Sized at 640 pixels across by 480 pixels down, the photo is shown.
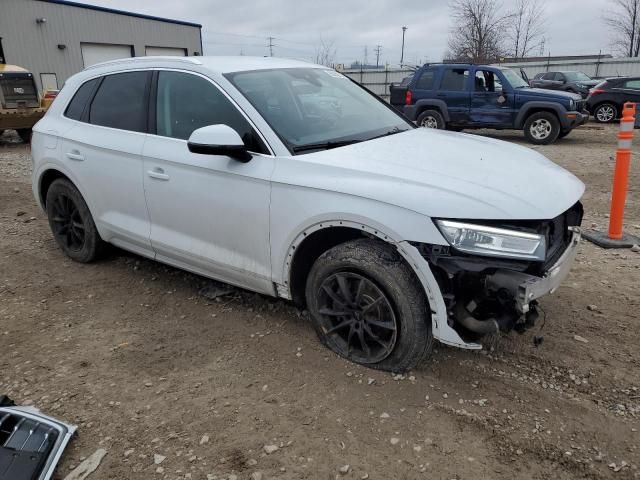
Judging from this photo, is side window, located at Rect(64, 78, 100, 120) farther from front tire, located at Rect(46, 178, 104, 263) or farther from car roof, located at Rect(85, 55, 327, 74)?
Answer: front tire, located at Rect(46, 178, 104, 263)

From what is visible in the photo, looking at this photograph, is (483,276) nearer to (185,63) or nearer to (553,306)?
(553,306)

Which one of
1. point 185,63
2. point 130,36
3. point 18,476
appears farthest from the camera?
point 130,36

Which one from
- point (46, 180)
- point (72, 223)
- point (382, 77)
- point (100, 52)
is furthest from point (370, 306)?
point (382, 77)

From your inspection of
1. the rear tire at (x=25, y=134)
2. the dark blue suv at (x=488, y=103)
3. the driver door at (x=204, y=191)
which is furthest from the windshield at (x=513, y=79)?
the rear tire at (x=25, y=134)

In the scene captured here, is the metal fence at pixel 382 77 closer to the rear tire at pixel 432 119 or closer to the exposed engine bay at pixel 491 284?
the rear tire at pixel 432 119

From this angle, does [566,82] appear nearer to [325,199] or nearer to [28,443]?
[325,199]

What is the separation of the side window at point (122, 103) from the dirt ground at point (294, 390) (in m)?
1.33

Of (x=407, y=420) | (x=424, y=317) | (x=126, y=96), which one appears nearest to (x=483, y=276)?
(x=424, y=317)

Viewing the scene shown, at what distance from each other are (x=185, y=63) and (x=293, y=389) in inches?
91.0

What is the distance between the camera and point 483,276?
250cm

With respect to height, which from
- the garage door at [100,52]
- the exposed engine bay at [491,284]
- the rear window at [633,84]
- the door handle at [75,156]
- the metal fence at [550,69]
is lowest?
the exposed engine bay at [491,284]

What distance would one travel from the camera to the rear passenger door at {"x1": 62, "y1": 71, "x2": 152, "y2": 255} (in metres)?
3.79

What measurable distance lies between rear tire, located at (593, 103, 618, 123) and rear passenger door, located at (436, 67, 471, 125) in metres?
5.84

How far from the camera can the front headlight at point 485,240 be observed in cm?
246
